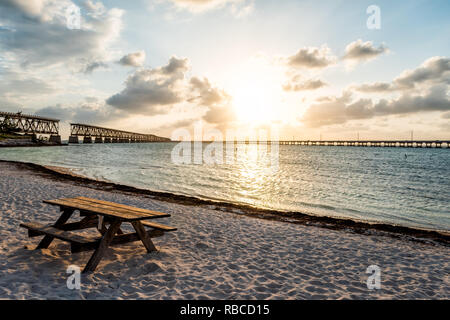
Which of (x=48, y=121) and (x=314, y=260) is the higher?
(x=48, y=121)

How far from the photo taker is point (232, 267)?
233 inches

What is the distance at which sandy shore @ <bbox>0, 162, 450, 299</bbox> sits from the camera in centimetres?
475

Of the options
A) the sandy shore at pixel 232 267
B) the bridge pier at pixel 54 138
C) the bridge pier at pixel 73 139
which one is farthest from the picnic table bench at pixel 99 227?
the bridge pier at pixel 73 139

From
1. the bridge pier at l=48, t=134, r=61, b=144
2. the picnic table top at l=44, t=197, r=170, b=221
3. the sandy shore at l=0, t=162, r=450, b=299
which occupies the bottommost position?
the sandy shore at l=0, t=162, r=450, b=299

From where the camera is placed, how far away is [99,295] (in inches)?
176

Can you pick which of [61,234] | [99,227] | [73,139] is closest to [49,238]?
[61,234]

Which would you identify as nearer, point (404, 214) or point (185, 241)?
point (185, 241)

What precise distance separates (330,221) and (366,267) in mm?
6184

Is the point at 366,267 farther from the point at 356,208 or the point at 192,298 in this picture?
the point at 356,208

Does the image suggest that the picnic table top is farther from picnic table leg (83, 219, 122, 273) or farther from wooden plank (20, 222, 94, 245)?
wooden plank (20, 222, 94, 245)

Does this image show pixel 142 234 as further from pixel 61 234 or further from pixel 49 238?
pixel 49 238

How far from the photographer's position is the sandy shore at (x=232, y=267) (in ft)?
15.6

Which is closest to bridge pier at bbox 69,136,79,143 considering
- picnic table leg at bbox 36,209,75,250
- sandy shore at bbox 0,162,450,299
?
sandy shore at bbox 0,162,450,299
